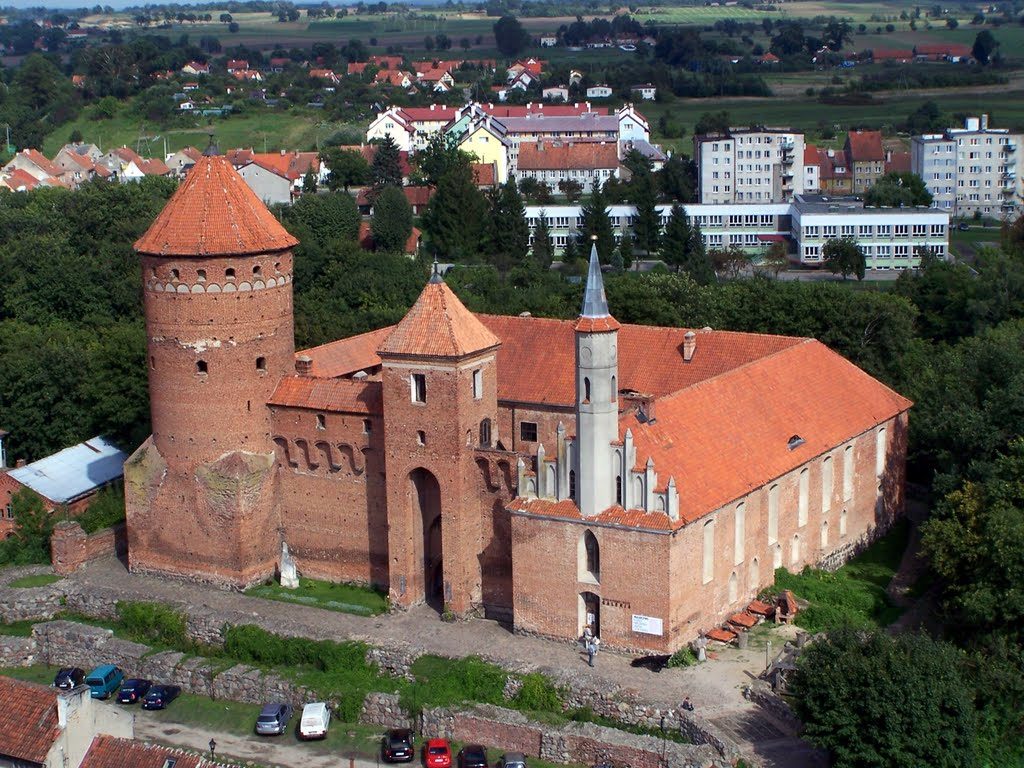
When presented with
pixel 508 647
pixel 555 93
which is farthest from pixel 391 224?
pixel 555 93

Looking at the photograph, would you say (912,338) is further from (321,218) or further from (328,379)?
(321,218)

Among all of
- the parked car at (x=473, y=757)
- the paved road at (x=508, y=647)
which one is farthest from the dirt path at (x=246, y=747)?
the paved road at (x=508, y=647)

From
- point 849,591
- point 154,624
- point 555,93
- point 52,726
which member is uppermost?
point 555,93

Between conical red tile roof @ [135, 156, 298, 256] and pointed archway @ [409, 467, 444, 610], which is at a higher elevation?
conical red tile roof @ [135, 156, 298, 256]

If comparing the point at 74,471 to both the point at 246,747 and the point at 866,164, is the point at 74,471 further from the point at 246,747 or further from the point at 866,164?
the point at 866,164

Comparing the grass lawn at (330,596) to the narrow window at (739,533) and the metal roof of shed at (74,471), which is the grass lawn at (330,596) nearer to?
the narrow window at (739,533)

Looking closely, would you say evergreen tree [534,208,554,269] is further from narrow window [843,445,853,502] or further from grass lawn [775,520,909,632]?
grass lawn [775,520,909,632]

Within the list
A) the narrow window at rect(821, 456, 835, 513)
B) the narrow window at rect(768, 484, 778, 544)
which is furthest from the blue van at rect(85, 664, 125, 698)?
the narrow window at rect(821, 456, 835, 513)
